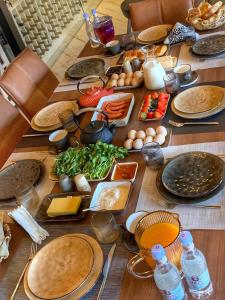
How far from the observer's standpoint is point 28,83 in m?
2.39

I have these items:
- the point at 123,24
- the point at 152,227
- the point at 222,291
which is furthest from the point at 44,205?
the point at 123,24

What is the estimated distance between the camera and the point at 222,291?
91 cm

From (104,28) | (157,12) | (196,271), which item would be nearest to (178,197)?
(196,271)

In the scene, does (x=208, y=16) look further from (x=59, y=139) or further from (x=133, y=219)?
(x=133, y=219)

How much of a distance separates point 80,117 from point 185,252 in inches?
43.4

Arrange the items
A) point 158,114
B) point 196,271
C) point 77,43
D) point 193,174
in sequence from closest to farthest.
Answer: point 196,271
point 193,174
point 158,114
point 77,43

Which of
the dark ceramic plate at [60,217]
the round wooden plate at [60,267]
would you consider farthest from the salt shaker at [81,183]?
the round wooden plate at [60,267]

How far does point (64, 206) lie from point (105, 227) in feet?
0.77

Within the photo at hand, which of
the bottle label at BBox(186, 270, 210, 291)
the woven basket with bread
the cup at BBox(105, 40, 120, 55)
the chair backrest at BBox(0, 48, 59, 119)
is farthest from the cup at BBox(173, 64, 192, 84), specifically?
the bottle label at BBox(186, 270, 210, 291)

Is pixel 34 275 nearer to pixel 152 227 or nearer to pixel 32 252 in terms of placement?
pixel 32 252

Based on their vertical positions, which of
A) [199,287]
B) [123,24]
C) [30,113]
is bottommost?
[123,24]

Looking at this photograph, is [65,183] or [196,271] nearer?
[196,271]

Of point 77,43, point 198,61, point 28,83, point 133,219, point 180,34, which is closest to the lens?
point 133,219

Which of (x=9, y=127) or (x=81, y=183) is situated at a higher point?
(x=81, y=183)
